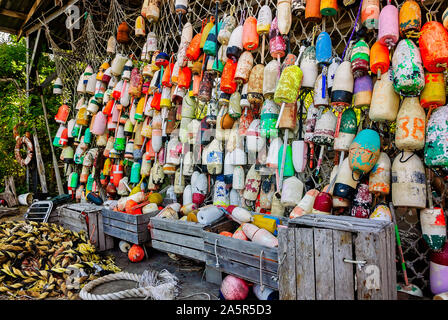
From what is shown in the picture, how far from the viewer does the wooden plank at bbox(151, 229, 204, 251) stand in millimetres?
2430

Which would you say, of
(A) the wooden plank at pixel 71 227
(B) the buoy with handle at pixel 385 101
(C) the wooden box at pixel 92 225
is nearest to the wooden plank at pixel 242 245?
(B) the buoy with handle at pixel 385 101

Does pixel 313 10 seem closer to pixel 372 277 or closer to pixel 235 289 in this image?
pixel 372 277

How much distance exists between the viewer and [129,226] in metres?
3.00

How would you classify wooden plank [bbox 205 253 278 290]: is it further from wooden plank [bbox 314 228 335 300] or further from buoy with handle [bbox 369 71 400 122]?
buoy with handle [bbox 369 71 400 122]

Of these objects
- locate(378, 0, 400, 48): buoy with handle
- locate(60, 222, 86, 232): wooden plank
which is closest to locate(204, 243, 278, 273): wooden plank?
locate(378, 0, 400, 48): buoy with handle

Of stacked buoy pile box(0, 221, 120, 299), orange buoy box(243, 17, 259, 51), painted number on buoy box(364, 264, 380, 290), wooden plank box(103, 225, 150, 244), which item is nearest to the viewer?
painted number on buoy box(364, 264, 380, 290)

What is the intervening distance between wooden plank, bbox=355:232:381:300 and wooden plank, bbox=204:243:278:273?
0.56 meters

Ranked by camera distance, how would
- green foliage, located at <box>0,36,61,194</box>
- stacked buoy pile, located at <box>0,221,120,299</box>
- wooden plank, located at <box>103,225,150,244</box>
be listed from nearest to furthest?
stacked buoy pile, located at <box>0,221,120,299</box> → wooden plank, located at <box>103,225,150,244</box> → green foliage, located at <box>0,36,61,194</box>

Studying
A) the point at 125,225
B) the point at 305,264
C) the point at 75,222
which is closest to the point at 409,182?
the point at 305,264

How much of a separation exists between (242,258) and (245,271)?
85mm

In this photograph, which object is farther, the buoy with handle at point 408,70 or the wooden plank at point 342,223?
the buoy with handle at point 408,70

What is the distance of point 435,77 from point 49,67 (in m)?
7.92

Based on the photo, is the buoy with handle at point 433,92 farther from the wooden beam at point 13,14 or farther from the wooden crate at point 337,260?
the wooden beam at point 13,14

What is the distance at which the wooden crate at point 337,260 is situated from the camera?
1.33 metres
